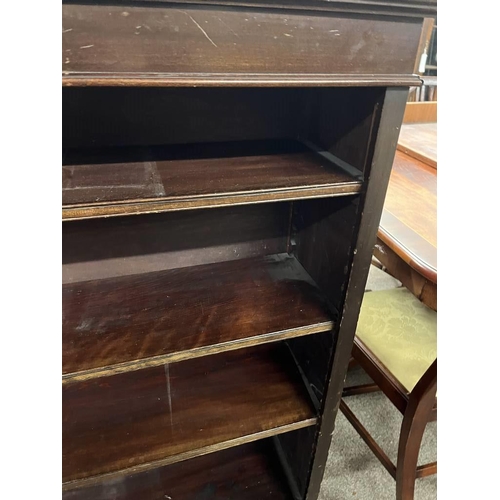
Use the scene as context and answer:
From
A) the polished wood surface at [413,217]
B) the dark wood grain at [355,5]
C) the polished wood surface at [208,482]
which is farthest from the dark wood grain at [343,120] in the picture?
the polished wood surface at [208,482]

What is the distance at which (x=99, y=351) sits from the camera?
790 millimetres

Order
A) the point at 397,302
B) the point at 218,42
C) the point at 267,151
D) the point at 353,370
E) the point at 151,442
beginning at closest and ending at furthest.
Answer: the point at 218,42
the point at 267,151
the point at 151,442
the point at 397,302
the point at 353,370

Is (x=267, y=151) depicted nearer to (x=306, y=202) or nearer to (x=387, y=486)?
(x=306, y=202)

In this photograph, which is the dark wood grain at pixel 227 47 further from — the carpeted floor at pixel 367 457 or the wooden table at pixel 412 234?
the carpeted floor at pixel 367 457

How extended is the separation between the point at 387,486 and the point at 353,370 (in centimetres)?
52

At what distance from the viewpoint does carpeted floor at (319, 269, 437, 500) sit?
145cm

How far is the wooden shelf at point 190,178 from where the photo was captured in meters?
0.64

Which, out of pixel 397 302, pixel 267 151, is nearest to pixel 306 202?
pixel 267 151

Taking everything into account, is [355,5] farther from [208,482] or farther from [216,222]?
[208,482]

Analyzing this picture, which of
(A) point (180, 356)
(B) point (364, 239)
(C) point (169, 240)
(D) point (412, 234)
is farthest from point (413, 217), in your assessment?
(A) point (180, 356)

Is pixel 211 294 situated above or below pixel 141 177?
below

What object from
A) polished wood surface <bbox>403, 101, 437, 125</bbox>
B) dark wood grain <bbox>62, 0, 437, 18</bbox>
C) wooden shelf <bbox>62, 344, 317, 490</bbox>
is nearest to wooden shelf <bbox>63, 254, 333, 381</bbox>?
wooden shelf <bbox>62, 344, 317, 490</bbox>

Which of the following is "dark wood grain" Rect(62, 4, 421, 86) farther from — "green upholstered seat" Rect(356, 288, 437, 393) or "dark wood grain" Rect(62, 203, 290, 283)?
"green upholstered seat" Rect(356, 288, 437, 393)

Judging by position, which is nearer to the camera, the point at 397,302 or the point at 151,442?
the point at 151,442
